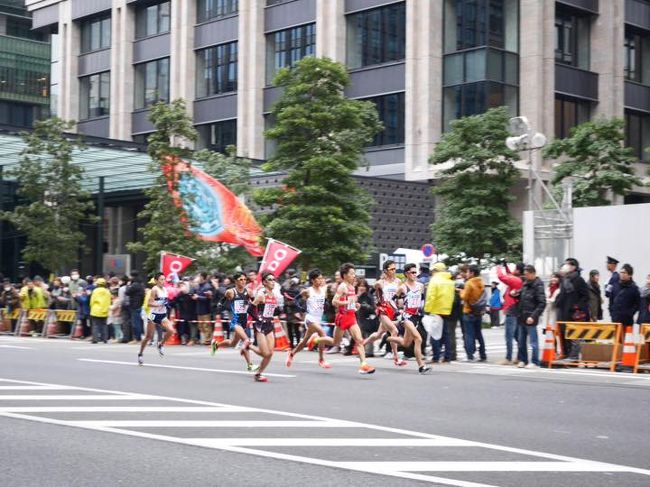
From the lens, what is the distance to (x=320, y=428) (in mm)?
10977

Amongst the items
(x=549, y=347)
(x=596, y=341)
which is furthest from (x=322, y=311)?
(x=596, y=341)

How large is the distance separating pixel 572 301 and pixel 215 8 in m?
41.7

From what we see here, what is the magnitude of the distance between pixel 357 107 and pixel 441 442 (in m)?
22.2

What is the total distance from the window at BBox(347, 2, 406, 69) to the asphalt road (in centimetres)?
3166

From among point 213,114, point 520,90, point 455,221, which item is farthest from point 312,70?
point 213,114

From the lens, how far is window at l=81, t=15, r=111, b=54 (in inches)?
2554

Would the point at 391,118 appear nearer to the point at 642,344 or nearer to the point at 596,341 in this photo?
the point at 596,341

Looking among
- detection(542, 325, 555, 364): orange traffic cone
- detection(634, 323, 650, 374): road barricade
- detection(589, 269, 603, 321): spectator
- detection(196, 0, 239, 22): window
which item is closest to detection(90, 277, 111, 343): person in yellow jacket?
detection(542, 325, 555, 364): orange traffic cone

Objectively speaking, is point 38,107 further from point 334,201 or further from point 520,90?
point 334,201

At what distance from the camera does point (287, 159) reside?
1240 inches

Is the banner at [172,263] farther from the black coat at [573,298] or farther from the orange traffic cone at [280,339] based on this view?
the black coat at [573,298]

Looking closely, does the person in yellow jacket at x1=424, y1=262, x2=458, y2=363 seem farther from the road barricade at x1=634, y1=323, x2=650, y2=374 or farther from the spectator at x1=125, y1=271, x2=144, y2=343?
the spectator at x1=125, y1=271, x2=144, y2=343

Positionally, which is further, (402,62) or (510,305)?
(402,62)

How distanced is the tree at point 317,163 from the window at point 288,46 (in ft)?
67.1
